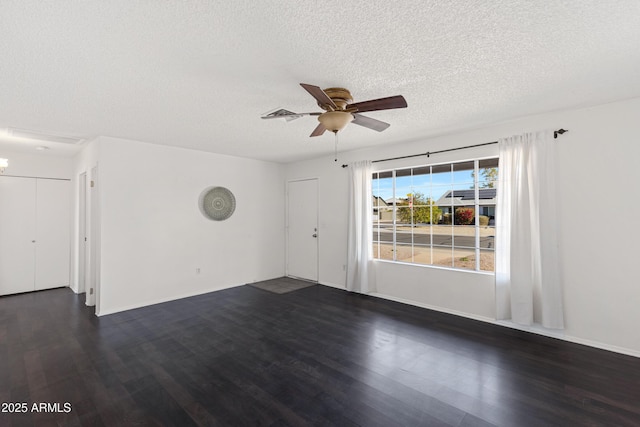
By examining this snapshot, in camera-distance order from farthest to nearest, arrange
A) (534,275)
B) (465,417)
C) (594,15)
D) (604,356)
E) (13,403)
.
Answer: (534,275), (604,356), (13,403), (465,417), (594,15)

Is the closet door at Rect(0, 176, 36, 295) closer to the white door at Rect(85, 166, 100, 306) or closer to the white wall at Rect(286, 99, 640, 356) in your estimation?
the white door at Rect(85, 166, 100, 306)

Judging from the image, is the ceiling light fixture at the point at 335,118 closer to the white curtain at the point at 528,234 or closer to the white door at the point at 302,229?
the white curtain at the point at 528,234

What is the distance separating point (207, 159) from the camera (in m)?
4.96

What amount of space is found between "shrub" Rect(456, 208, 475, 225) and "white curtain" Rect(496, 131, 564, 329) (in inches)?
14.5

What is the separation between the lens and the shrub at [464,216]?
3.77 metres

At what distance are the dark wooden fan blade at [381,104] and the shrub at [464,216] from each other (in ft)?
7.41

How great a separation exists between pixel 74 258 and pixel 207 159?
308 cm

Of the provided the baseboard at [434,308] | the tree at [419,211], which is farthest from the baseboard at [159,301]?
the tree at [419,211]

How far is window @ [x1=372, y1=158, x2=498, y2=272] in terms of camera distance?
368cm

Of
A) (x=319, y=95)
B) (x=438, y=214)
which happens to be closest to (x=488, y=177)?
(x=438, y=214)

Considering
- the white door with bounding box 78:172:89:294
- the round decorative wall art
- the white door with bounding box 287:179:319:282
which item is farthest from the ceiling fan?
the white door with bounding box 78:172:89:294

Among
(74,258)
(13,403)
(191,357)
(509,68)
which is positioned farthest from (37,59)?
(74,258)

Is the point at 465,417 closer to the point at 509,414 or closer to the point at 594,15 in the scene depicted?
the point at 509,414

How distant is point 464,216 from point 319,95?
9.20ft
